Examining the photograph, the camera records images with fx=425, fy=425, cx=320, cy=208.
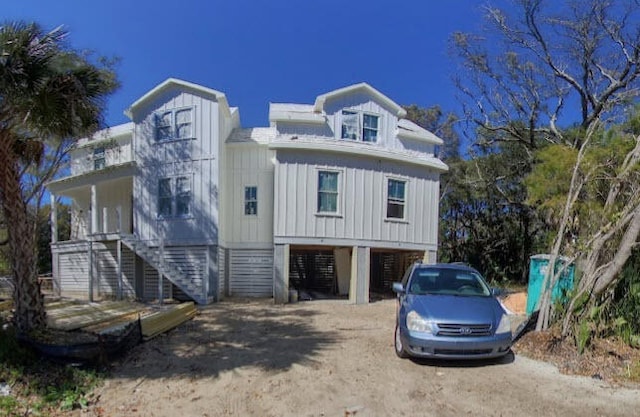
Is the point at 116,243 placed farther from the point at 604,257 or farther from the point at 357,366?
the point at 604,257

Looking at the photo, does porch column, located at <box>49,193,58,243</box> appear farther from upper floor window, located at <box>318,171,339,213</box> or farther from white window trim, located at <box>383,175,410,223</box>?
white window trim, located at <box>383,175,410,223</box>

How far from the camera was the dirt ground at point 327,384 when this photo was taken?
5465 mm

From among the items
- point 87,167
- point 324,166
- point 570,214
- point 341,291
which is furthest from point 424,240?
point 87,167

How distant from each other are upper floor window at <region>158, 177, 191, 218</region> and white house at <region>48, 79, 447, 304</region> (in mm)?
38

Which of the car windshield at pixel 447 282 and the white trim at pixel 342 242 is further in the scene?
the white trim at pixel 342 242

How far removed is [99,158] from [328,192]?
1081 centimetres

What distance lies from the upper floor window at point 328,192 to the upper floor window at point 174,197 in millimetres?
4845

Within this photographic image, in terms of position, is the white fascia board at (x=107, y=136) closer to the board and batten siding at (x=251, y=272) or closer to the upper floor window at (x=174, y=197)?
the upper floor window at (x=174, y=197)

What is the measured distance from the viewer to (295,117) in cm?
1561

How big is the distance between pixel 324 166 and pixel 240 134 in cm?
426

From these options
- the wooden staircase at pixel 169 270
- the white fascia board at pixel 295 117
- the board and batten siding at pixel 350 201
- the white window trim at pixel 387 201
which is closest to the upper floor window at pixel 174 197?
the wooden staircase at pixel 169 270

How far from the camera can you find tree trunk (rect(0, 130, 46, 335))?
26.4 ft

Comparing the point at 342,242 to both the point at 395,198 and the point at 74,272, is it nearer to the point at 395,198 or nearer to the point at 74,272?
the point at 395,198

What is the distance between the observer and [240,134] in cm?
1759
